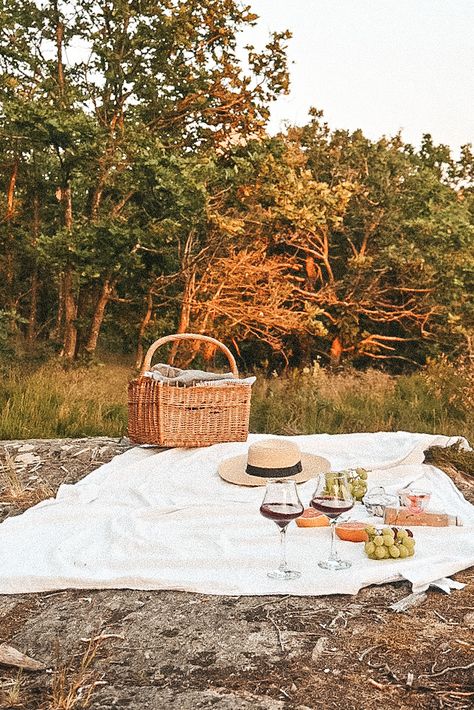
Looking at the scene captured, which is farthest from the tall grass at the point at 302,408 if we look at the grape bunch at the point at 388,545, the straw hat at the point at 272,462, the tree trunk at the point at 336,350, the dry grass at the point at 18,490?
the tree trunk at the point at 336,350

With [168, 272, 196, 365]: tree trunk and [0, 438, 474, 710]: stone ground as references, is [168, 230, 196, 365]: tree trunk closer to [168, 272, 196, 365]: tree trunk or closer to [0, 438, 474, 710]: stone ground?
[168, 272, 196, 365]: tree trunk

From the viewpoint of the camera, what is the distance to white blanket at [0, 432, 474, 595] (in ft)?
10.9

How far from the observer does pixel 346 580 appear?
321cm

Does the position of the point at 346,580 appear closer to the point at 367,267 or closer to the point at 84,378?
the point at 84,378

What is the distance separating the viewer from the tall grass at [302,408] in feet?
22.7

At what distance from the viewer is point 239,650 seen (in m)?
2.67

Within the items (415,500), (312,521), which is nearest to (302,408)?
(415,500)

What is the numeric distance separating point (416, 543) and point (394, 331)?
9.88 metres

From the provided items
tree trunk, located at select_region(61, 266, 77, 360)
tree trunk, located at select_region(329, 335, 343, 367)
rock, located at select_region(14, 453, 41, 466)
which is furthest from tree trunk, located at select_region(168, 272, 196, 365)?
rock, located at select_region(14, 453, 41, 466)

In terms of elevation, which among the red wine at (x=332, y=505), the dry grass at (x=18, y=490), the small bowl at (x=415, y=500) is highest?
the red wine at (x=332, y=505)

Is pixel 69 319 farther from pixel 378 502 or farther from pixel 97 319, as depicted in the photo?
pixel 378 502

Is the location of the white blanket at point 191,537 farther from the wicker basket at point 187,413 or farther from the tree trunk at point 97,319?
the tree trunk at point 97,319

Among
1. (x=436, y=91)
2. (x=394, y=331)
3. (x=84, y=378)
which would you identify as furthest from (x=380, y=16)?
(x=84, y=378)

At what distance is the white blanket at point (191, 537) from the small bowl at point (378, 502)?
8cm
